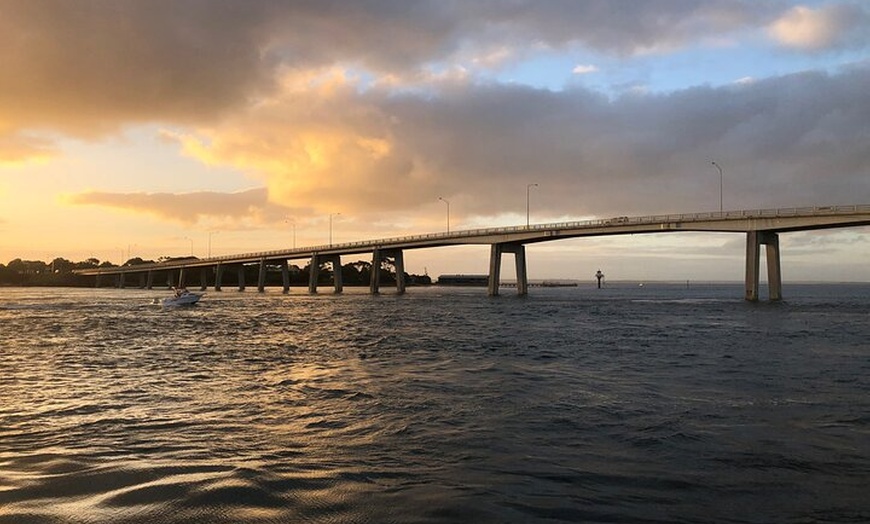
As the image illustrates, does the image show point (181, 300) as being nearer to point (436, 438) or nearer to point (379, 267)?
point (379, 267)

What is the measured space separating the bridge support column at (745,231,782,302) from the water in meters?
61.9

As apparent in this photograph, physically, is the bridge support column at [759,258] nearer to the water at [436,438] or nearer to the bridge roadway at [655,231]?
the bridge roadway at [655,231]

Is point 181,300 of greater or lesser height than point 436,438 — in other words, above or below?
above

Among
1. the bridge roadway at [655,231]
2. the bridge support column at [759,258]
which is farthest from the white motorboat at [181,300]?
the bridge support column at [759,258]

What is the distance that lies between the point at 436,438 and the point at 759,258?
81812mm

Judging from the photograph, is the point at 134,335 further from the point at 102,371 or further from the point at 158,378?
the point at 158,378

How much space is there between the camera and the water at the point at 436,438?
7.59 m

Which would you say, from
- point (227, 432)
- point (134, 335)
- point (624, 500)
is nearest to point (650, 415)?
point (624, 500)

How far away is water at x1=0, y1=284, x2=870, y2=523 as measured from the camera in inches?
299

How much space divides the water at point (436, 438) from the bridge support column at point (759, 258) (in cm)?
6189

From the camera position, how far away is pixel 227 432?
11.4 metres

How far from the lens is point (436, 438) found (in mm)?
11117

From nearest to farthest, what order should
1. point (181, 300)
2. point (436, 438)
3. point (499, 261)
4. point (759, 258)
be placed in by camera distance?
1. point (436, 438)
2. point (181, 300)
3. point (759, 258)
4. point (499, 261)

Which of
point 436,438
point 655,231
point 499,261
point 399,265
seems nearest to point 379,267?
point 399,265
